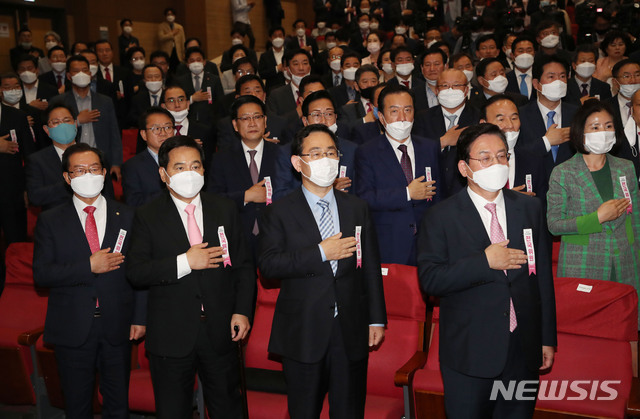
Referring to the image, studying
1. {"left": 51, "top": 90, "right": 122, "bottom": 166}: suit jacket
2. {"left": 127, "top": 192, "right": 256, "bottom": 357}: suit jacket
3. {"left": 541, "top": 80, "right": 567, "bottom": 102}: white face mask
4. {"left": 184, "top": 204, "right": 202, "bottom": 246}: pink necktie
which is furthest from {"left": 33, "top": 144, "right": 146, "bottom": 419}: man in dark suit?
{"left": 541, "top": 80, "right": 567, "bottom": 102}: white face mask

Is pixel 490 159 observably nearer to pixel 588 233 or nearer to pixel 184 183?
pixel 588 233

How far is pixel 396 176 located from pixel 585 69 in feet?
10.3

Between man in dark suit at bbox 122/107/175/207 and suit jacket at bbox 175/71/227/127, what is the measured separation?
2.38m

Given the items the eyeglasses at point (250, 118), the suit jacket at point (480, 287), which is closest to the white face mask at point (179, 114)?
the eyeglasses at point (250, 118)

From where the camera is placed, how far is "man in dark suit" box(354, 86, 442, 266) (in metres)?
3.90

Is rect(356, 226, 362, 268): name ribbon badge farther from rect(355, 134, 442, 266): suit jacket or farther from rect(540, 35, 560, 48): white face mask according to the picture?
rect(540, 35, 560, 48): white face mask

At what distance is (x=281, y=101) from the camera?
652cm

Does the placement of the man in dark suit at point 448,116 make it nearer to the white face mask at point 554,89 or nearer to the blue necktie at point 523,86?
the white face mask at point 554,89

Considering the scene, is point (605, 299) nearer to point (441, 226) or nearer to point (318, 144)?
point (441, 226)

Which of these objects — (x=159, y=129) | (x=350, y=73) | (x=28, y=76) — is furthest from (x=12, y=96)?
(x=350, y=73)

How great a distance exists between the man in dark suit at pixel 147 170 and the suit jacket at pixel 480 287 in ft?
7.37

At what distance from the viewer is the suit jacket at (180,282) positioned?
2.94 meters

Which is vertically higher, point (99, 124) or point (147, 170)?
point (99, 124)

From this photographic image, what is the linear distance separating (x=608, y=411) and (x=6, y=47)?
11905 millimetres
